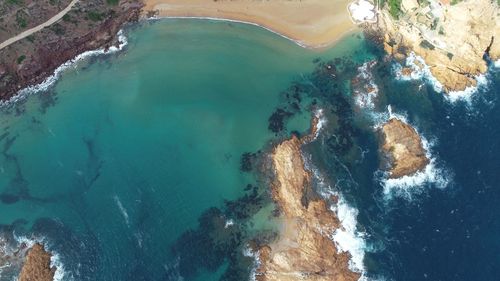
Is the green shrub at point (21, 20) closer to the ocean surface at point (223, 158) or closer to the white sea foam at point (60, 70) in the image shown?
the white sea foam at point (60, 70)

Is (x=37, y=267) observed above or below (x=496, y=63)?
below

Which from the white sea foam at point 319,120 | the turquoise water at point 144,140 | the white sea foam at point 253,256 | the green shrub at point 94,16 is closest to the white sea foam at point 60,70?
the turquoise water at point 144,140

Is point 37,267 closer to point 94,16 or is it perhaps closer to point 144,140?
point 144,140

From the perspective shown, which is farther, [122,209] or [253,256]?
[122,209]

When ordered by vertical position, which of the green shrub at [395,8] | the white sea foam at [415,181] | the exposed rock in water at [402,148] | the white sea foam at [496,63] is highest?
the green shrub at [395,8]

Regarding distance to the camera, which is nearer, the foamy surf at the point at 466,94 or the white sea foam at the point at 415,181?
the white sea foam at the point at 415,181

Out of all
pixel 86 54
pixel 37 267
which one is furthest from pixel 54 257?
pixel 86 54
